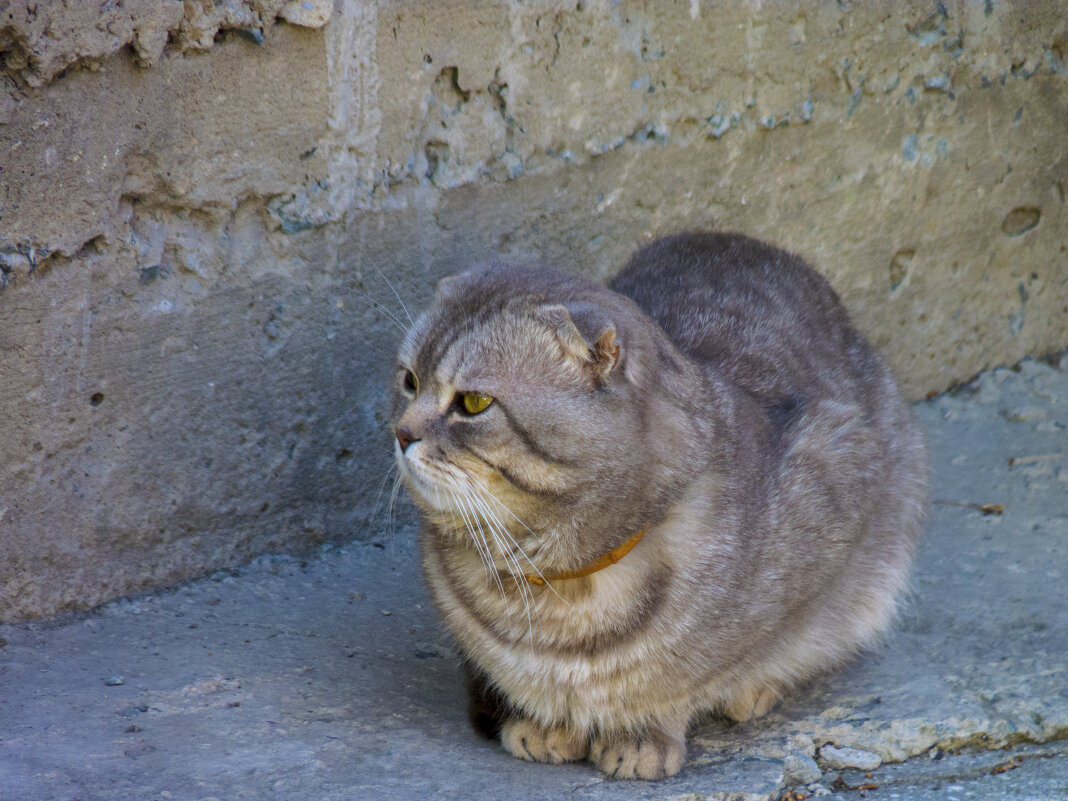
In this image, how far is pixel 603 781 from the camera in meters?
2.53

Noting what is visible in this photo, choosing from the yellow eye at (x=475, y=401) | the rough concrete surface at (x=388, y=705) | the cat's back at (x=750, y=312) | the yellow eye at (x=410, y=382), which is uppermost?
the cat's back at (x=750, y=312)

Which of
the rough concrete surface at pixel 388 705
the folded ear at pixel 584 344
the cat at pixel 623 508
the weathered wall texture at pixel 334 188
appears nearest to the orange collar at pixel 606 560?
the cat at pixel 623 508

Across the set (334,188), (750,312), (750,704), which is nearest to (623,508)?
(750,704)

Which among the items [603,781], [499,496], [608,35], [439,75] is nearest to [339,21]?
[439,75]

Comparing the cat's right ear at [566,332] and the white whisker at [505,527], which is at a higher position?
the cat's right ear at [566,332]

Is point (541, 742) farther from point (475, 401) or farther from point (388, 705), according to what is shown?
point (475, 401)

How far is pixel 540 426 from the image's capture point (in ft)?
7.35

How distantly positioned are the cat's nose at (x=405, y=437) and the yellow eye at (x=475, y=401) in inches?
4.6

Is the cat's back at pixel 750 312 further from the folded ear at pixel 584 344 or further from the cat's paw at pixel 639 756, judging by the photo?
the cat's paw at pixel 639 756

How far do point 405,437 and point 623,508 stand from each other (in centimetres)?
44

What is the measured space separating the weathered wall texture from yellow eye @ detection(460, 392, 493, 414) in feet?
3.16

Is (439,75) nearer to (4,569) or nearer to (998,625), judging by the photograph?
(4,569)

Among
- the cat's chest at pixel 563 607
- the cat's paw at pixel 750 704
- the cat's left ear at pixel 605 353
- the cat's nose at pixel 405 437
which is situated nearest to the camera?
the cat's left ear at pixel 605 353

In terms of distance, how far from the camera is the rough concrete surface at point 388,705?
2.39 m
